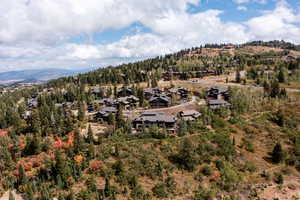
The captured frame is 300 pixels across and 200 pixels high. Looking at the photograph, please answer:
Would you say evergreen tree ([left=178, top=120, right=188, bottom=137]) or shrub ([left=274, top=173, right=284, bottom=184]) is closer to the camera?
shrub ([left=274, top=173, right=284, bottom=184])

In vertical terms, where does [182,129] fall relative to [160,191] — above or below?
above

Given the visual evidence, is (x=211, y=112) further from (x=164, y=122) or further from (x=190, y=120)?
(x=164, y=122)

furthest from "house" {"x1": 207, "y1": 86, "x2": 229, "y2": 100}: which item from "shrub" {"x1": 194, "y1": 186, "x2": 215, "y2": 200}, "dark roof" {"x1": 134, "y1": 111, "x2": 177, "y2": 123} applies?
"shrub" {"x1": 194, "y1": 186, "x2": 215, "y2": 200}

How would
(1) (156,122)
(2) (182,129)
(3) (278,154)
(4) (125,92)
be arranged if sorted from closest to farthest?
(3) (278,154) < (2) (182,129) < (1) (156,122) < (4) (125,92)

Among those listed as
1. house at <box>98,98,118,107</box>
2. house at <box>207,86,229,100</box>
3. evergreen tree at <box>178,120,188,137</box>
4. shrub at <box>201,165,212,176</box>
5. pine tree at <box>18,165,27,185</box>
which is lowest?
shrub at <box>201,165,212,176</box>

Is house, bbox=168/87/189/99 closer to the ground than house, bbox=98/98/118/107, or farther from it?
farther from it

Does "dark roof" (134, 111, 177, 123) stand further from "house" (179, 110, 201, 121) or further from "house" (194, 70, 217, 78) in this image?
"house" (194, 70, 217, 78)

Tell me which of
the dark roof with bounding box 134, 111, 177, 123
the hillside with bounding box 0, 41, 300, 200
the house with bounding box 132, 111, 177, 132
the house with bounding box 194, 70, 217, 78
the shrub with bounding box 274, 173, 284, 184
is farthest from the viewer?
the house with bounding box 194, 70, 217, 78

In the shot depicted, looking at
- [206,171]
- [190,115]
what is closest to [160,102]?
[190,115]

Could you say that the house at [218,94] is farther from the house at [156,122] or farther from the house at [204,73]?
the house at [204,73]

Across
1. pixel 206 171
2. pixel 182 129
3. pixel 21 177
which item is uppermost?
pixel 182 129

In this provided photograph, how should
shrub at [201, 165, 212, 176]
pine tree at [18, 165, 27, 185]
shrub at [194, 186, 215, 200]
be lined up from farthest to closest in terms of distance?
shrub at [201, 165, 212, 176], pine tree at [18, 165, 27, 185], shrub at [194, 186, 215, 200]

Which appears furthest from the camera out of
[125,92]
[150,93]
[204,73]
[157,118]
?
[204,73]

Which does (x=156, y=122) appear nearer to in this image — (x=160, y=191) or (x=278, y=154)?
(x=160, y=191)
